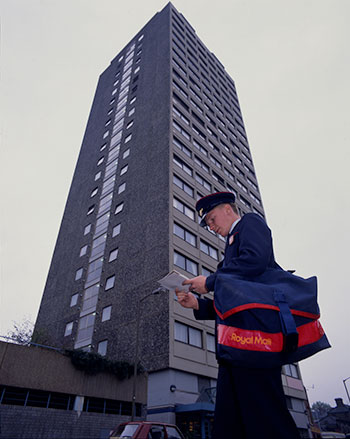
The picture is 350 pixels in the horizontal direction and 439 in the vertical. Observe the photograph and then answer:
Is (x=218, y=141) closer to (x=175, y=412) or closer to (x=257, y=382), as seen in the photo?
(x=175, y=412)

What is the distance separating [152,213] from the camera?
30891 mm

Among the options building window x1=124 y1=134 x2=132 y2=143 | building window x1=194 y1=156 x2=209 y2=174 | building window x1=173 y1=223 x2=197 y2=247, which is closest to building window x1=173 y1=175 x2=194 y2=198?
building window x1=173 y1=223 x2=197 y2=247

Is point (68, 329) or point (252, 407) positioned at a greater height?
point (68, 329)

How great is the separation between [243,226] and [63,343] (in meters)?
34.3

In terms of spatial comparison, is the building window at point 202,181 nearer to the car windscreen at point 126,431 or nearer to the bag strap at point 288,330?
the car windscreen at point 126,431

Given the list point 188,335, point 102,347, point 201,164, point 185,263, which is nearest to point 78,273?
point 102,347

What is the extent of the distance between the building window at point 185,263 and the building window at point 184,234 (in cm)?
207

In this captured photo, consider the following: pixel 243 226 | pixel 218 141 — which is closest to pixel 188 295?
pixel 243 226

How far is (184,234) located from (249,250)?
2802 cm

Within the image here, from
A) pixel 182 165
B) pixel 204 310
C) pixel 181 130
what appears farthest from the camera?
pixel 181 130

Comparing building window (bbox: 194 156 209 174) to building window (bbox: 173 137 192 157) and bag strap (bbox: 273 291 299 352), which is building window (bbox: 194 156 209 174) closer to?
building window (bbox: 173 137 192 157)

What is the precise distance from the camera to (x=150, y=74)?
1837 inches

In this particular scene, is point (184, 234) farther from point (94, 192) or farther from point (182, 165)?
point (94, 192)

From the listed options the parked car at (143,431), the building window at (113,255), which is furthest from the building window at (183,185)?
the parked car at (143,431)
